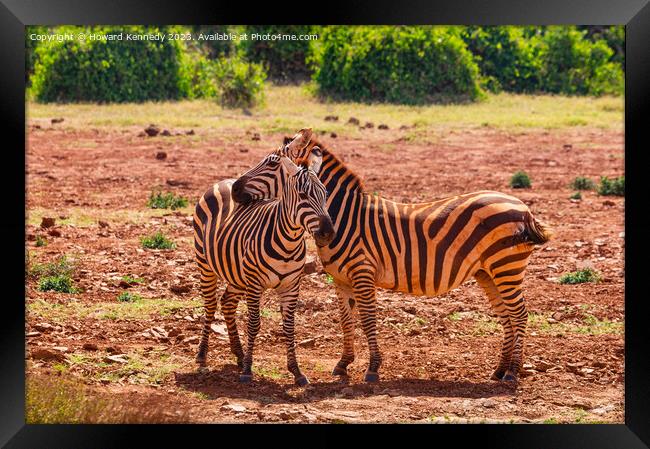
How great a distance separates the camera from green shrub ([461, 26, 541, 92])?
31.4 meters

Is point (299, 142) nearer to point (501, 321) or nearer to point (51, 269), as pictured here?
point (501, 321)

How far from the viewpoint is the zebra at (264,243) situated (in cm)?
861

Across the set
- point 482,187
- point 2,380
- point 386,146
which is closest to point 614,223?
point 482,187

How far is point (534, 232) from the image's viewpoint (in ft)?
30.5

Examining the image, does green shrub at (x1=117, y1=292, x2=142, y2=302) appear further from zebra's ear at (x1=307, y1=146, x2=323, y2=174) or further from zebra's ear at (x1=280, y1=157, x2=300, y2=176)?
zebra's ear at (x1=280, y1=157, x2=300, y2=176)

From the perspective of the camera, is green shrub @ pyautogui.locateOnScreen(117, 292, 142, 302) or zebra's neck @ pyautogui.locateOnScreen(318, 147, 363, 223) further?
green shrub @ pyautogui.locateOnScreen(117, 292, 142, 302)

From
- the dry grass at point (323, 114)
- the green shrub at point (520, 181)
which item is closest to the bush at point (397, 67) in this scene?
the dry grass at point (323, 114)

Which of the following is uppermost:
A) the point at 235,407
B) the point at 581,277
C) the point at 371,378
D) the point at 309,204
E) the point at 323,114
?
the point at 323,114

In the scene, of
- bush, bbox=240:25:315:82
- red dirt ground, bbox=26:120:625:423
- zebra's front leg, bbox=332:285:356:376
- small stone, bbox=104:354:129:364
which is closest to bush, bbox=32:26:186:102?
bush, bbox=240:25:315:82

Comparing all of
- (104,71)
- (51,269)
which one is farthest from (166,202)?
(104,71)

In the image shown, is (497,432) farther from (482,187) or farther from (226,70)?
(226,70)

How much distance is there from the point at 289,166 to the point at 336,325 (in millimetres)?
3210

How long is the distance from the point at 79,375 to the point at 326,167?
10.0 feet

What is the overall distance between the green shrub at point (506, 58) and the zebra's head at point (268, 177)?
22578 mm
